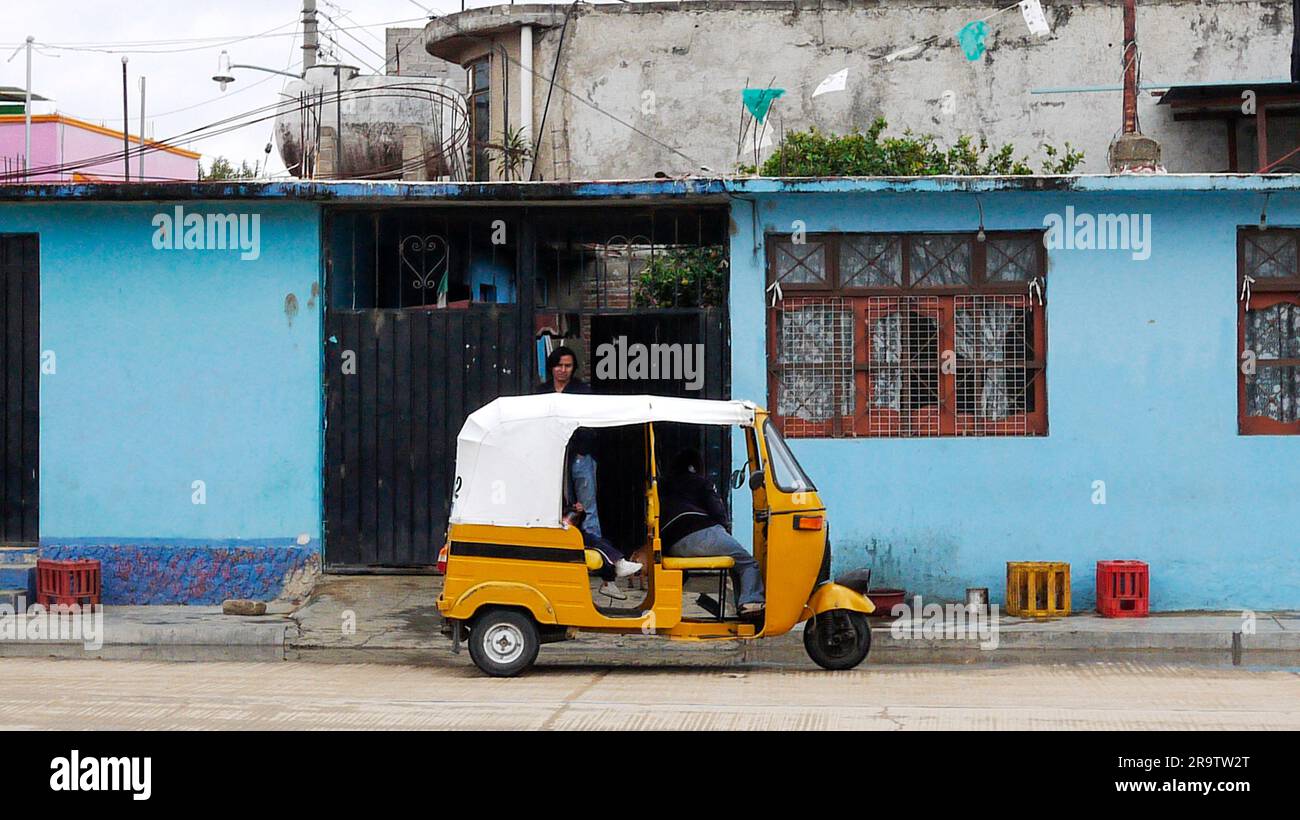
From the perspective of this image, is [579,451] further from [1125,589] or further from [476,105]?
[476,105]

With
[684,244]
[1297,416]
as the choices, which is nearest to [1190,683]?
[1297,416]

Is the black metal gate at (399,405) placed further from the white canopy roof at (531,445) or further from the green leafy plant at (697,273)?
the white canopy roof at (531,445)

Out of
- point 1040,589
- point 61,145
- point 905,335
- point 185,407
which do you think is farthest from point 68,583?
point 61,145

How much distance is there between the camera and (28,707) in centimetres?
829

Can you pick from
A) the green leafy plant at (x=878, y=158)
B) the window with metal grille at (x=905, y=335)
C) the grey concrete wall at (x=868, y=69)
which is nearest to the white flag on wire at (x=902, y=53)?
the grey concrete wall at (x=868, y=69)

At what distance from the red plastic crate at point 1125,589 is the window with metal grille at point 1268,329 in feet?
5.37

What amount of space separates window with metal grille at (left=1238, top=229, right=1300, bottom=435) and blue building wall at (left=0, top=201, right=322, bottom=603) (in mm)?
7791

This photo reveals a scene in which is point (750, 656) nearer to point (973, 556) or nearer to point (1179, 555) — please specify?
point (973, 556)

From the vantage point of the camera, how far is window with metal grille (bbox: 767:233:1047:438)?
12.3 meters

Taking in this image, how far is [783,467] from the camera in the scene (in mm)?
9852

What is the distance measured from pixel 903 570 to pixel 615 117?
11922 millimetres

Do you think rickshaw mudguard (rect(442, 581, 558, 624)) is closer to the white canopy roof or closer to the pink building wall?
the white canopy roof

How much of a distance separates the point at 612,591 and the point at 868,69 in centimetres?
1346

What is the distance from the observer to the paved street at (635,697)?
25.9ft
